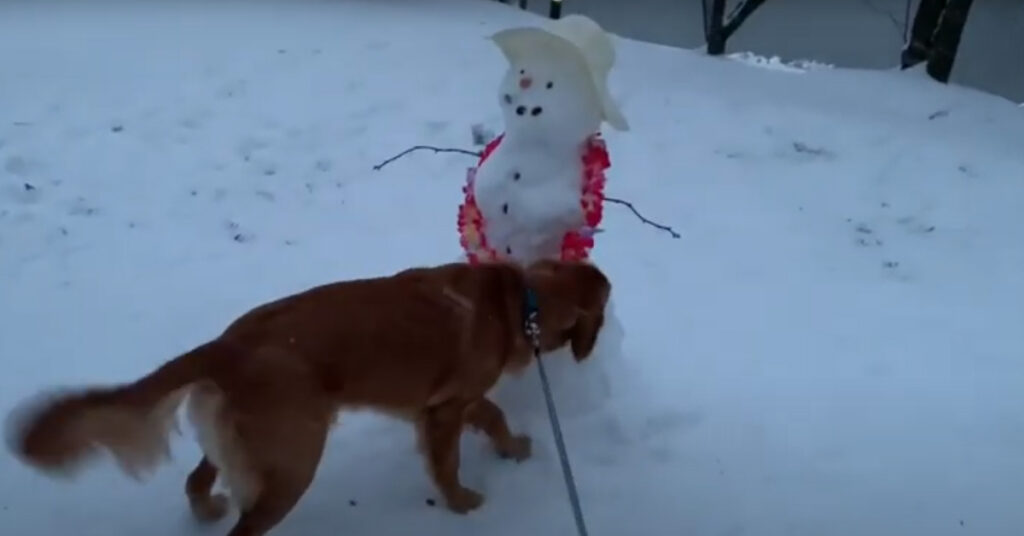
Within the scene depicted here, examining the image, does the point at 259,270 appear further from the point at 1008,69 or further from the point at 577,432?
the point at 1008,69

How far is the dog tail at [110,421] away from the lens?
7.34 ft

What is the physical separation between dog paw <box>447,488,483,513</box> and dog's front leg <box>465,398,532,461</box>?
21 centimetres

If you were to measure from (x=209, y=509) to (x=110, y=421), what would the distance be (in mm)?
481

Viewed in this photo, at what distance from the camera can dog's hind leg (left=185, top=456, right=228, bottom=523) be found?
8.64 feet

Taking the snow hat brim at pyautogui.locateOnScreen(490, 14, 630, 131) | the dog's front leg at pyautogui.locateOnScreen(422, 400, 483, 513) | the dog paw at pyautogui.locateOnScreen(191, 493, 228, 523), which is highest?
the snow hat brim at pyautogui.locateOnScreen(490, 14, 630, 131)

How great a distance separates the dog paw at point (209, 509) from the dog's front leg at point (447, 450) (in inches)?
20.7

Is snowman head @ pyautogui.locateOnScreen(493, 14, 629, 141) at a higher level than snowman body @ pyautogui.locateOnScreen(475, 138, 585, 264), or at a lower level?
higher

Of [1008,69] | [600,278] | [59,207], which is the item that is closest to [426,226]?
[59,207]

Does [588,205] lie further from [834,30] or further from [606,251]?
[834,30]

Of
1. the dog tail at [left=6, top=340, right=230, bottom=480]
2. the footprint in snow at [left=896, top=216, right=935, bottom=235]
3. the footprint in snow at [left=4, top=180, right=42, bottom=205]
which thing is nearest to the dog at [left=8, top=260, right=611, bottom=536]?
the dog tail at [left=6, top=340, right=230, bottom=480]

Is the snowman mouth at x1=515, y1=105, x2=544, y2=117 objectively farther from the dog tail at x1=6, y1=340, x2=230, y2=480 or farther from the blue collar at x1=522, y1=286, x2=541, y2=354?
the dog tail at x1=6, y1=340, x2=230, y2=480

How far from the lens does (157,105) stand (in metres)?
5.69

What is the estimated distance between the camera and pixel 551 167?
3.14m

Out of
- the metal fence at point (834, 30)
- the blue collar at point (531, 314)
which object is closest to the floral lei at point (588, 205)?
the blue collar at point (531, 314)
